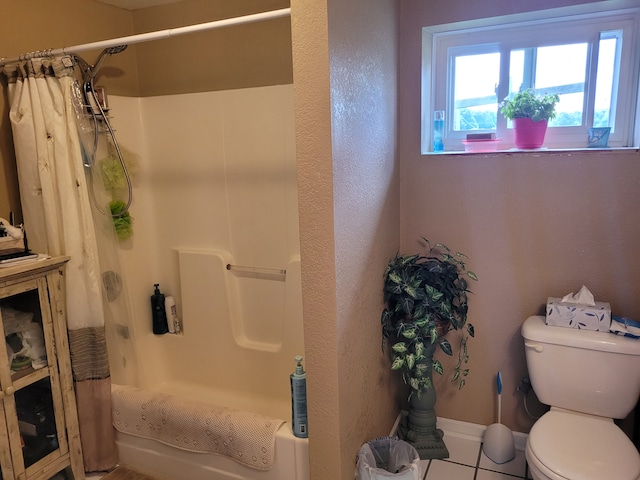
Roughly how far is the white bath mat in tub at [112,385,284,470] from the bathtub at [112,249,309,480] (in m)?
0.25

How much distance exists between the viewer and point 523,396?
7.18 ft

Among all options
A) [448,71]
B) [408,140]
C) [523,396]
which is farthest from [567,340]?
[448,71]

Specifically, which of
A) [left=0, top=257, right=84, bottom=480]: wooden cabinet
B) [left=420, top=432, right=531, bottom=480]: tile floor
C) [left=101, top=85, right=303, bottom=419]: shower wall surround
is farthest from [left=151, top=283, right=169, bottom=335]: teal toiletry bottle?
[left=420, top=432, right=531, bottom=480]: tile floor

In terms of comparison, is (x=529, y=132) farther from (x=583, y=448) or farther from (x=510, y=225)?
(x=583, y=448)

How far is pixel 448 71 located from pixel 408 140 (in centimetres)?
40

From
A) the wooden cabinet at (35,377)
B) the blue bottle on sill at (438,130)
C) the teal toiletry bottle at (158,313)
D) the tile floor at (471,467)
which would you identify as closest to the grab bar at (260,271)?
the teal toiletry bottle at (158,313)

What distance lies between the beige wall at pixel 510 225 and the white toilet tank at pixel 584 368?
0.22 meters

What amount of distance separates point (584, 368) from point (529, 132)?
98 centimetres

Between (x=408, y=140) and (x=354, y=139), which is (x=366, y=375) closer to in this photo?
(x=354, y=139)

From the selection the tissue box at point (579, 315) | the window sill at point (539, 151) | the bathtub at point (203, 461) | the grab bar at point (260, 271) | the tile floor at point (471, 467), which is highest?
the window sill at point (539, 151)

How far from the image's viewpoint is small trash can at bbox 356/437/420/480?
1715 mm

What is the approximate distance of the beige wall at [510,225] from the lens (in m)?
1.93

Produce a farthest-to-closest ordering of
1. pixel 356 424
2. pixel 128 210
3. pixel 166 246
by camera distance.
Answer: pixel 166 246
pixel 128 210
pixel 356 424

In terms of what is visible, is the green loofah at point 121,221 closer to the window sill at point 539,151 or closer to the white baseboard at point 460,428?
the window sill at point 539,151
